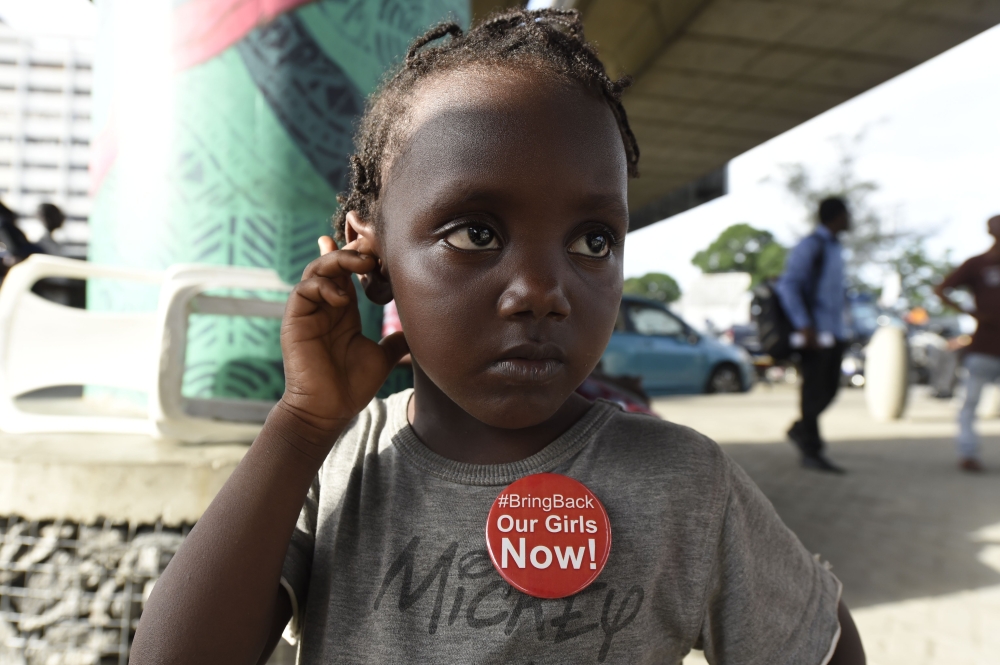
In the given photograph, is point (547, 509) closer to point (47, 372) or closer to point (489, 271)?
point (489, 271)

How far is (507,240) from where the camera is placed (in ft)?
2.98

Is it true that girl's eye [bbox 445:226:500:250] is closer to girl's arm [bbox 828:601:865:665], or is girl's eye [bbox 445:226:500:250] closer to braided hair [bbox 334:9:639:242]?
braided hair [bbox 334:9:639:242]

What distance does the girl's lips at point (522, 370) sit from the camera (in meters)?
0.90

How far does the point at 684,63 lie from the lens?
7871 millimetres

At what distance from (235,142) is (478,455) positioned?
184 centimetres

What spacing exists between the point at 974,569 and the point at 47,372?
4.13m

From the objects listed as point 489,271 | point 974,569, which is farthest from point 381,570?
point 974,569

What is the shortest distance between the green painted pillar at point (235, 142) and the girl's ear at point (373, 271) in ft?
4.38

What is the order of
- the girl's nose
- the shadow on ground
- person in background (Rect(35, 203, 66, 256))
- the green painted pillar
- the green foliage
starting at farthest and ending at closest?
1. the green foliage
2. person in background (Rect(35, 203, 66, 256))
3. the shadow on ground
4. the green painted pillar
5. the girl's nose

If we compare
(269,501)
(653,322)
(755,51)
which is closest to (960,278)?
(755,51)

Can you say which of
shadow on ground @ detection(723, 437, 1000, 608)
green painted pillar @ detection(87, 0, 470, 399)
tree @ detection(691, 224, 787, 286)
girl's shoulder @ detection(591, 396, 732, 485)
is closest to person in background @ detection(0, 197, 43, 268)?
green painted pillar @ detection(87, 0, 470, 399)

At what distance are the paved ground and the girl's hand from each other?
219 centimetres

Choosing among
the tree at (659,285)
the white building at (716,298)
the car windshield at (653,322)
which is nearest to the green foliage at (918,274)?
the white building at (716,298)

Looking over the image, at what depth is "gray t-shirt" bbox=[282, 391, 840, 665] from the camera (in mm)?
968
